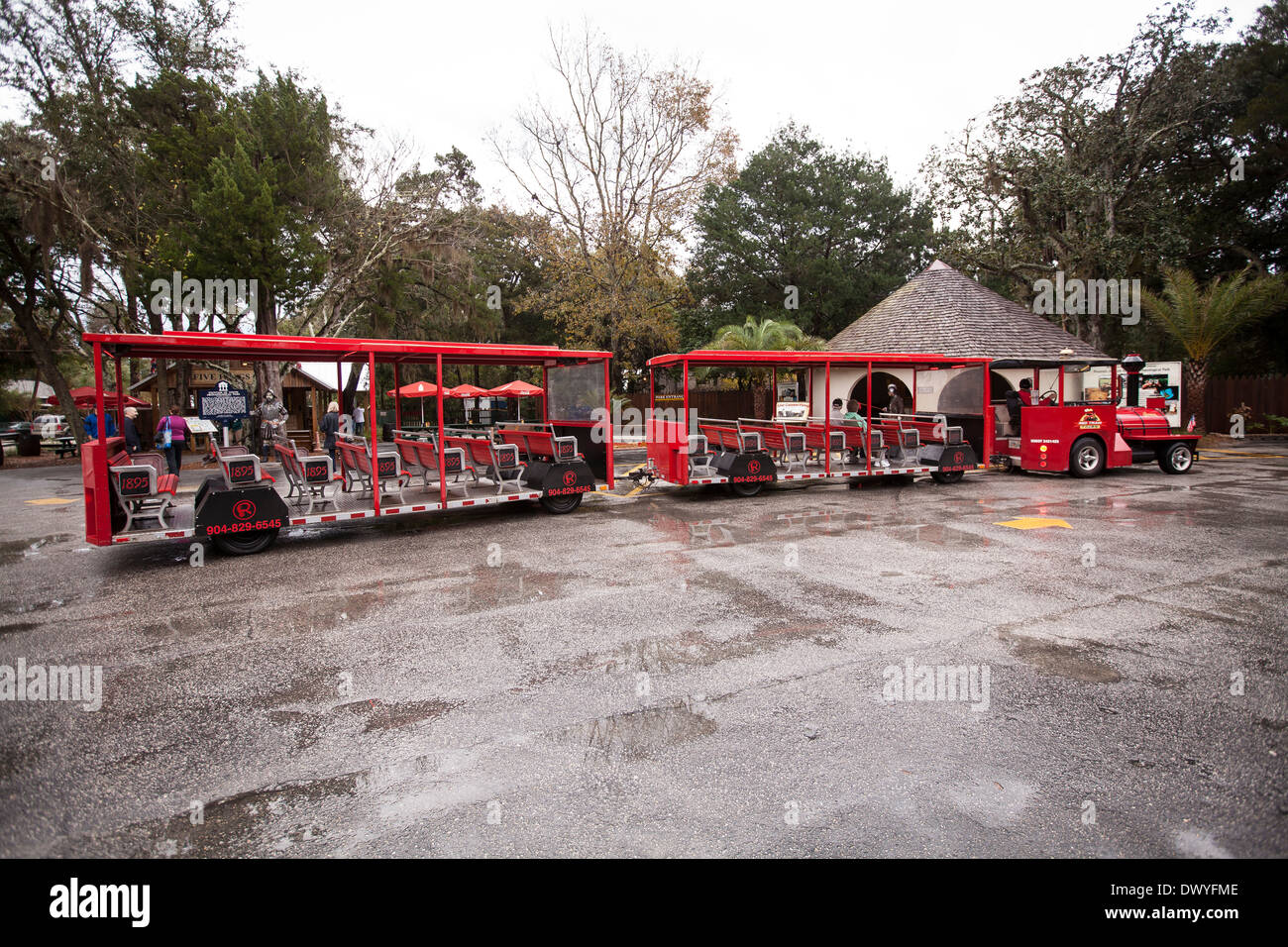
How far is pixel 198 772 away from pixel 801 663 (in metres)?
3.66

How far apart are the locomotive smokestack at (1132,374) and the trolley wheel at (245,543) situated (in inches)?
660

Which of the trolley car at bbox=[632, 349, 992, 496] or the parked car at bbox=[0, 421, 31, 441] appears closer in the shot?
the trolley car at bbox=[632, 349, 992, 496]

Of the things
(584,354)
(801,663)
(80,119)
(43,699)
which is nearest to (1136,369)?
(584,354)

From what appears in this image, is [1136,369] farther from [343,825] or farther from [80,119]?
[80,119]

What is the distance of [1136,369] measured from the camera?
16.2 m

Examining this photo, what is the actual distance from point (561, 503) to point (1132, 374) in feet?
43.8

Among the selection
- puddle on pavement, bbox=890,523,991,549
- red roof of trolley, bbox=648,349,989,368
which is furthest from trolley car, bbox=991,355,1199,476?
puddle on pavement, bbox=890,523,991,549

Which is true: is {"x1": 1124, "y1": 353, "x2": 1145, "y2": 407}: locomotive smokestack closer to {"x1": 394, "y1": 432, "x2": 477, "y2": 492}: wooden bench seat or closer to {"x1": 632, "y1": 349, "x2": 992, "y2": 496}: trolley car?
{"x1": 632, "y1": 349, "x2": 992, "y2": 496}: trolley car

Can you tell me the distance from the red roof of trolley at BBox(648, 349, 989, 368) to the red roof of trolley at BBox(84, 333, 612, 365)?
1.51 metres

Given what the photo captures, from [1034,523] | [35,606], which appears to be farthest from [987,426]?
[35,606]

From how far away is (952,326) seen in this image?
25.6m

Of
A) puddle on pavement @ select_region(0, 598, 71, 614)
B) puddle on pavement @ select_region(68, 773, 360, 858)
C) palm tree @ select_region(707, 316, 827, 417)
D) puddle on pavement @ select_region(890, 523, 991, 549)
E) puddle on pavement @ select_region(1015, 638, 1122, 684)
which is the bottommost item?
puddle on pavement @ select_region(68, 773, 360, 858)

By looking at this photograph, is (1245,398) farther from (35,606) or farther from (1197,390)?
(35,606)

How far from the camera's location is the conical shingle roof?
24797 millimetres
